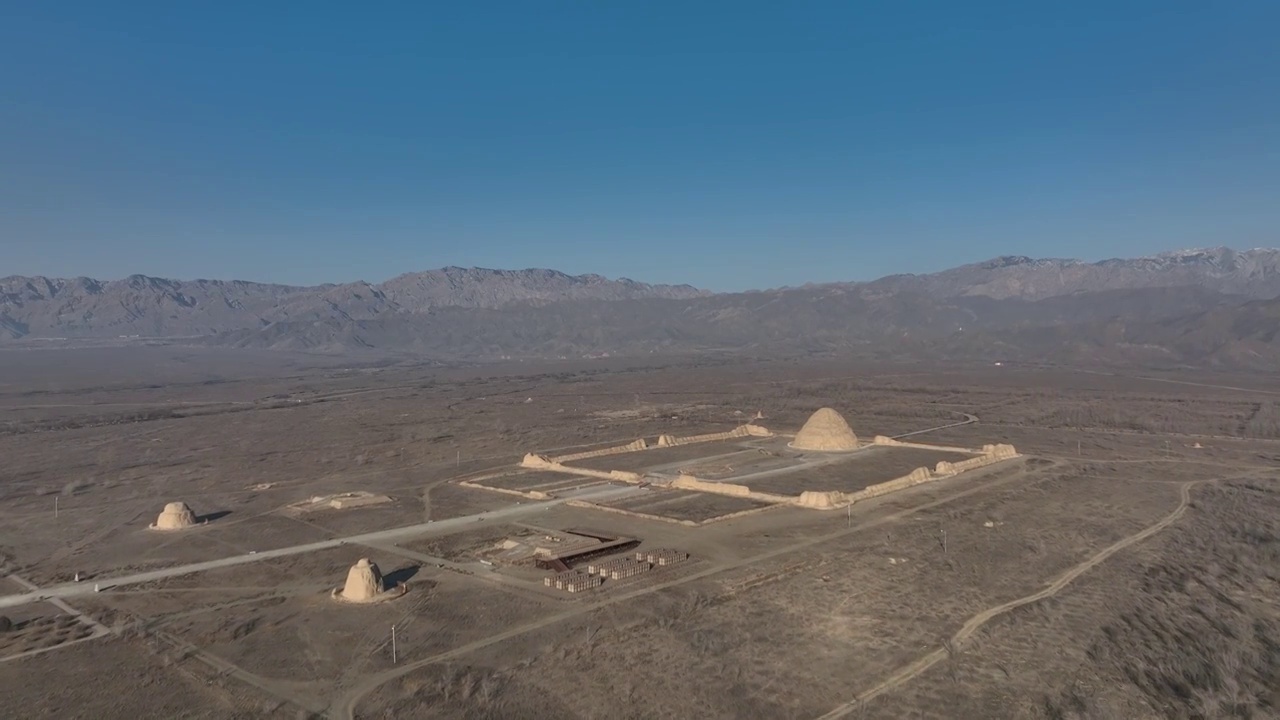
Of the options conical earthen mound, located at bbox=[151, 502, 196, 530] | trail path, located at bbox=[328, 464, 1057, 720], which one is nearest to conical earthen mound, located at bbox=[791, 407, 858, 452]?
trail path, located at bbox=[328, 464, 1057, 720]

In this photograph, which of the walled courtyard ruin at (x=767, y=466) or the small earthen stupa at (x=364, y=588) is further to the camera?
the walled courtyard ruin at (x=767, y=466)

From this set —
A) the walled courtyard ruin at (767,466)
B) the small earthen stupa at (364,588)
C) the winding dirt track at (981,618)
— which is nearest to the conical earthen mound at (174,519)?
the walled courtyard ruin at (767,466)

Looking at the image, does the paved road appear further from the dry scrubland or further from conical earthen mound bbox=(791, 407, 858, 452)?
conical earthen mound bbox=(791, 407, 858, 452)

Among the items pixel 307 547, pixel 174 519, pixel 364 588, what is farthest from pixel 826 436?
pixel 174 519

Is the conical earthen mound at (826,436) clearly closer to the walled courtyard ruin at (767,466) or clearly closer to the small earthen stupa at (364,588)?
the walled courtyard ruin at (767,466)

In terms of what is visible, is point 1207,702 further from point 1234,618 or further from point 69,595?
point 69,595

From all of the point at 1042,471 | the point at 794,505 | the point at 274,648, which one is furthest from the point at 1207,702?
the point at 1042,471
